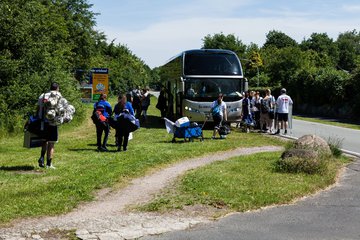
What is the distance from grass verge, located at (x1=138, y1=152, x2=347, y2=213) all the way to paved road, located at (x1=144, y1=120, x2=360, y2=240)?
326 mm

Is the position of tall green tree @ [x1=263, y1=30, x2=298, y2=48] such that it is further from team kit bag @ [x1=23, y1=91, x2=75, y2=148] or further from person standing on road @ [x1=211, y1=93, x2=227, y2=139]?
team kit bag @ [x1=23, y1=91, x2=75, y2=148]

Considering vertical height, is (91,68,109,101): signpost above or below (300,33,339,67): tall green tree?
below

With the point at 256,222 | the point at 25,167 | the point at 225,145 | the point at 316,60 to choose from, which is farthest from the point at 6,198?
the point at 316,60

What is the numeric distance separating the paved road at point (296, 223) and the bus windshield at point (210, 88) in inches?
492

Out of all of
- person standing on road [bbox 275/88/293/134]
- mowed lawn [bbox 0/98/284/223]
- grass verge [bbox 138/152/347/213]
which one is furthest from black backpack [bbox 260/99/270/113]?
grass verge [bbox 138/152/347/213]

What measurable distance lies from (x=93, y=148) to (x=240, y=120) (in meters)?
8.42

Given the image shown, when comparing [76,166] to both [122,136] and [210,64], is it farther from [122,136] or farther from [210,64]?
[210,64]

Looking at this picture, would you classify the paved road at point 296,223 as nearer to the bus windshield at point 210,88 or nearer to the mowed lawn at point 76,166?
the mowed lawn at point 76,166

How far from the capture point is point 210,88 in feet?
68.5

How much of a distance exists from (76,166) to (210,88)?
10733mm

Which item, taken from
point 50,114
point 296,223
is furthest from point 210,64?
point 296,223

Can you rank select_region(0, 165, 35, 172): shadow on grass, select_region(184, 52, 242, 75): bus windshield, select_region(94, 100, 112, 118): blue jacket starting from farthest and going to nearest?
select_region(184, 52, 242, 75): bus windshield, select_region(94, 100, 112, 118): blue jacket, select_region(0, 165, 35, 172): shadow on grass

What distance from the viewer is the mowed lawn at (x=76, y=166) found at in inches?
297

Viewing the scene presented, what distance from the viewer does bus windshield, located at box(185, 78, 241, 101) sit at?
20828 millimetres
